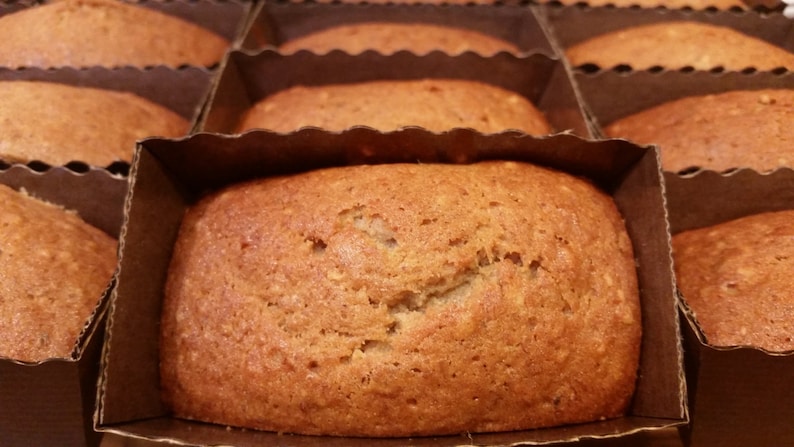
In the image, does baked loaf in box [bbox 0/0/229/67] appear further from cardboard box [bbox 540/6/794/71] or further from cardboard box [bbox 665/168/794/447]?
cardboard box [bbox 665/168/794/447]

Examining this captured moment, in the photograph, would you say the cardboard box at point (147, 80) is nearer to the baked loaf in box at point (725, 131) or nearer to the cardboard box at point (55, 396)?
the cardboard box at point (55, 396)

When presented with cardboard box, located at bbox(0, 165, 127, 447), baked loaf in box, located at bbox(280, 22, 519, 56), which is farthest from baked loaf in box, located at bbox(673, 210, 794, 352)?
cardboard box, located at bbox(0, 165, 127, 447)

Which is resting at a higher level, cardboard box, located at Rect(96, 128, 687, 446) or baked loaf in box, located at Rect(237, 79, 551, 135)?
baked loaf in box, located at Rect(237, 79, 551, 135)

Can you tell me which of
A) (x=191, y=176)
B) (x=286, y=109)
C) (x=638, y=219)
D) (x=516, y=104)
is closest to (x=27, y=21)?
(x=286, y=109)

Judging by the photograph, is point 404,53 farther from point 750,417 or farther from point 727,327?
point 750,417

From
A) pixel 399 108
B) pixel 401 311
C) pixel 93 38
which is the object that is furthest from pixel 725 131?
pixel 93 38

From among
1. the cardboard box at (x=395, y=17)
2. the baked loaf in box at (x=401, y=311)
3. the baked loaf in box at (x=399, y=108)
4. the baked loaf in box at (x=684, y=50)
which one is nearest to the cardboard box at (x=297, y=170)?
the baked loaf in box at (x=401, y=311)

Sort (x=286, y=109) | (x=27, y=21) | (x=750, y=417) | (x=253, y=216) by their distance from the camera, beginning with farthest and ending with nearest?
1. (x=27, y=21)
2. (x=286, y=109)
3. (x=253, y=216)
4. (x=750, y=417)
